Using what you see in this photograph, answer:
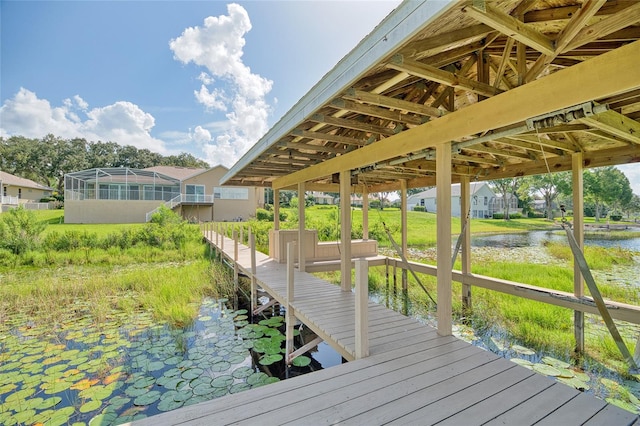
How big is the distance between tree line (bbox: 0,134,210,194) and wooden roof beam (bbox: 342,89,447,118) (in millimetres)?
41449

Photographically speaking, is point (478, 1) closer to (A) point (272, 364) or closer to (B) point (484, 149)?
(B) point (484, 149)

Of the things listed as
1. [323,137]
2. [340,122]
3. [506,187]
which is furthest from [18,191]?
[506,187]

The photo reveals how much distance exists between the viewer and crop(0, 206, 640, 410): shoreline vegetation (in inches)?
178

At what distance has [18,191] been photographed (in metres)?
26.5

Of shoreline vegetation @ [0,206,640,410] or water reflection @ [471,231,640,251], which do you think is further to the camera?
water reflection @ [471,231,640,251]

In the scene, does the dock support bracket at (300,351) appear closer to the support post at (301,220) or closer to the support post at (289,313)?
the support post at (289,313)

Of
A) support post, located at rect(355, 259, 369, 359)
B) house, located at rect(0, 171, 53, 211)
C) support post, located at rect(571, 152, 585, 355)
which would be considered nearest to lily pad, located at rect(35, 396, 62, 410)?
support post, located at rect(355, 259, 369, 359)

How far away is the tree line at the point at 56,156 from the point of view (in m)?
33.7

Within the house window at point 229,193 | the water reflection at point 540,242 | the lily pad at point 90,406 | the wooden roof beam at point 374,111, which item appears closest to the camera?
the wooden roof beam at point 374,111

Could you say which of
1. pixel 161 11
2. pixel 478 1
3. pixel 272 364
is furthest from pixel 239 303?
pixel 161 11

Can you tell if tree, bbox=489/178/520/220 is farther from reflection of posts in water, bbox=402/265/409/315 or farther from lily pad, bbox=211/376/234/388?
lily pad, bbox=211/376/234/388

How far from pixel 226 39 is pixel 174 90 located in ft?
53.2

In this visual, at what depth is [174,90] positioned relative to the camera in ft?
80.6

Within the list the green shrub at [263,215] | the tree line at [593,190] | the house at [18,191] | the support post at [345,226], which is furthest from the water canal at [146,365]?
the house at [18,191]
